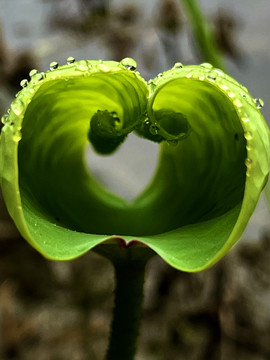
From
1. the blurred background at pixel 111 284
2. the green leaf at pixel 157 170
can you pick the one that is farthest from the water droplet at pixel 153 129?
the blurred background at pixel 111 284

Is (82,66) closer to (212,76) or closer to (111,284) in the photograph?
(212,76)

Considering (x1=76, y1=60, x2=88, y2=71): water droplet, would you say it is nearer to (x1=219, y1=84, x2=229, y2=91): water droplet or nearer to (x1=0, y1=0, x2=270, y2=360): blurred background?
(x1=219, y1=84, x2=229, y2=91): water droplet

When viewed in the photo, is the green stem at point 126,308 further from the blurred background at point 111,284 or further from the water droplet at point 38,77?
the blurred background at point 111,284

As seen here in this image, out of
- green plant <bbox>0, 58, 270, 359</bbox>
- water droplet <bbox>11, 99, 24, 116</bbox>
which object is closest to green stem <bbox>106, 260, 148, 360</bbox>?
green plant <bbox>0, 58, 270, 359</bbox>

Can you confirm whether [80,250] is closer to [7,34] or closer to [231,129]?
[231,129]

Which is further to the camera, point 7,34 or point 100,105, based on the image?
point 7,34

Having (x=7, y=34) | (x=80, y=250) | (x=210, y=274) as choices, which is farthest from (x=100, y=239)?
(x=7, y=34)

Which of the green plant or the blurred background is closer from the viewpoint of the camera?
the green plant
